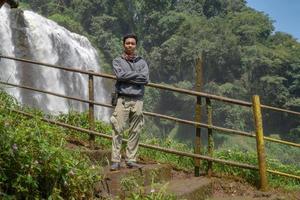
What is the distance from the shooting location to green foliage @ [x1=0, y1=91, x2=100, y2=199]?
10.6 feet

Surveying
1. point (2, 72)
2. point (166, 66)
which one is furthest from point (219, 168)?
point (166, 66)

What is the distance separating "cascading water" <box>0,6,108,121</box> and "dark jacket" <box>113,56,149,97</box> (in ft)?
41.2

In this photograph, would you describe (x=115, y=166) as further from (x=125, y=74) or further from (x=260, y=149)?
(x=260, y=149)

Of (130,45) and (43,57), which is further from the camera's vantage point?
(43,57)

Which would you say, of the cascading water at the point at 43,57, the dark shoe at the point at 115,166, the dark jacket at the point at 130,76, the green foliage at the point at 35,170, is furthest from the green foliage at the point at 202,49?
the green foliage at the point at 35,170

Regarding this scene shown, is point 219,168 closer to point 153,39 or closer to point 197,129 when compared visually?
point 197,129

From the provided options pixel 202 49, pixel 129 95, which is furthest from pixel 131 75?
pixel 202 49

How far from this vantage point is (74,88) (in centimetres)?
2203

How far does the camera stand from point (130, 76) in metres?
4.78

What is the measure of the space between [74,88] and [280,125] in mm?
20568

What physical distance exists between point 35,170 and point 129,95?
170 cm

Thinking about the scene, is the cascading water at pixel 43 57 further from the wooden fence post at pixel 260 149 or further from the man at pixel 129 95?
the wooden fence post at pixel 260 149

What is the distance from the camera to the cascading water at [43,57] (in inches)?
733

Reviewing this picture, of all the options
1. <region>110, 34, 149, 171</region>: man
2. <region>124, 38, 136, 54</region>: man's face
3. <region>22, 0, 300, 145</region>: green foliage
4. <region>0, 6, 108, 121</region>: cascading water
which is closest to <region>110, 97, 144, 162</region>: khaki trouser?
<region>110, 34, 149, 171</region>: man
